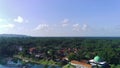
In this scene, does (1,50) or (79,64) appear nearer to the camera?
(79,64)

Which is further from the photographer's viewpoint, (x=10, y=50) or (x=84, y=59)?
(x=10, y=50)

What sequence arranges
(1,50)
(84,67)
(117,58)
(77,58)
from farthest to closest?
(1,50), (77,58), (117,58), (84,67)

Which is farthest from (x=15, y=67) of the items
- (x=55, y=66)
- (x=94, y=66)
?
(x=94, y=66)

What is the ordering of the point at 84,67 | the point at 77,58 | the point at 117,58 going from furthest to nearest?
the point at 77,58
the point at 117,58
the point at 84,67

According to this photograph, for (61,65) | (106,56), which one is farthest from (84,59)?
(61,65)

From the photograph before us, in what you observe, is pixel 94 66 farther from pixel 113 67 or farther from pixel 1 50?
pixel 1 50

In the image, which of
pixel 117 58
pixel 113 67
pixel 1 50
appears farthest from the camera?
pixel 1 50

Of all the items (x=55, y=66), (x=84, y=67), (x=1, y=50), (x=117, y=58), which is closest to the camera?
(x=84, y=67)

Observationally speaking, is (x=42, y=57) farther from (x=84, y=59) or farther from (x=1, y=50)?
(x=1, y=50)

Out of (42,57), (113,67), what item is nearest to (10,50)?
(42,57)
